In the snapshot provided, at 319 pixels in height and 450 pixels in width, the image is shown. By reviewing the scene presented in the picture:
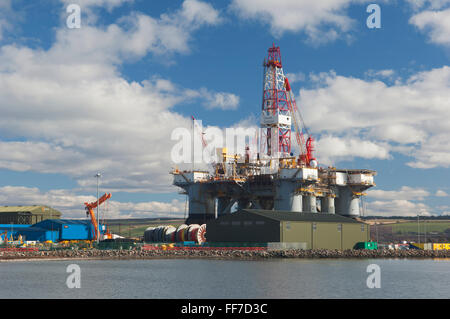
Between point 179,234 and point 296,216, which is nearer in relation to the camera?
point 296,216

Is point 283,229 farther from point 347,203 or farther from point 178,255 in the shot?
point 347,203

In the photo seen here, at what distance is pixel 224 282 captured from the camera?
6181 centimetres

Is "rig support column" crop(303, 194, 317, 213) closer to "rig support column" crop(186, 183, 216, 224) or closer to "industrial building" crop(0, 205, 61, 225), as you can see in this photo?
"rig support column" crop(186, 183, 216, 224)

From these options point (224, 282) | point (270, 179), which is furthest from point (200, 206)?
point (224, 282)

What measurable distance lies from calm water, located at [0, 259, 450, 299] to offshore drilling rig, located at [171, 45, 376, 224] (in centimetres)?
6553

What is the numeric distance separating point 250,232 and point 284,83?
59.4 metres

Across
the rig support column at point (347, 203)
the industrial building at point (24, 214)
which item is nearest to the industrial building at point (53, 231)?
the industrial building at point (24, 214)

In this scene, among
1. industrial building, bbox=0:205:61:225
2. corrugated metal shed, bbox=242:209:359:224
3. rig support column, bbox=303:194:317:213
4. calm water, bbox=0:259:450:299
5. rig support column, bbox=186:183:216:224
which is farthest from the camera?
industrial building, bbox=0:205:61:225

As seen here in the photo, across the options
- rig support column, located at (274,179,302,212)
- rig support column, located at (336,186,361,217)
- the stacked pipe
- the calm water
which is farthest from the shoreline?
rig support column, located at (336,186,361,217)

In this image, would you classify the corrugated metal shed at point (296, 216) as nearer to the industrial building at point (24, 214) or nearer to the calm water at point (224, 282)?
the calm water at point (224, 282)

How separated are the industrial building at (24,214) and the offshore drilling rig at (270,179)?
53.9 m

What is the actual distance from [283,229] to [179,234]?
3468cm

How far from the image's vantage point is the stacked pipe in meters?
128
